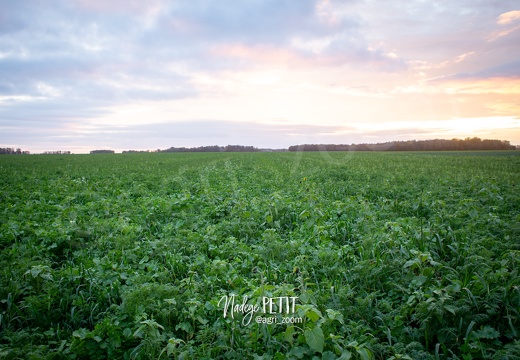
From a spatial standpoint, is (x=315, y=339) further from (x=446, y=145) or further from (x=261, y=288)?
(x=446, y=145)

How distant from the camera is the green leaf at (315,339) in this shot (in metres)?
2.67

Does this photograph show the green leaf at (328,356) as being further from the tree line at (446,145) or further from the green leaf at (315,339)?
the tree line at (446,145)

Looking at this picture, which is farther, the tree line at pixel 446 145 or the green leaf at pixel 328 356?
the tree line at pixel 446 145

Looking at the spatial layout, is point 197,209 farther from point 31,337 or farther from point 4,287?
point 31,337

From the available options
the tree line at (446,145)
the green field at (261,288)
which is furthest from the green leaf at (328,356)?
the tree line at (446,145)

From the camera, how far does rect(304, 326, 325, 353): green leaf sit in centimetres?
267

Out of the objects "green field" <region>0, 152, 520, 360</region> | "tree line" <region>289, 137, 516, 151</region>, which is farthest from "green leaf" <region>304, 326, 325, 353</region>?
"tree line" <region>289, 137, 516, 151</region>

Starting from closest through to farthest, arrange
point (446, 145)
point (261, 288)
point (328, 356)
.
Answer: point (328, 356)
point (261, 288)
point (446, 145)

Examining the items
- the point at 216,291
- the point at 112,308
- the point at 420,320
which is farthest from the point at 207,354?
the point at 420,320

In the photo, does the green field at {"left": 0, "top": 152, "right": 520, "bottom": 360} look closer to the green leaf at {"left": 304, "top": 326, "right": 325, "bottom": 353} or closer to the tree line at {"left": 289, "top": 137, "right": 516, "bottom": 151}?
the green leaf at {"left": 304, "top": 326, "right": 325, "bottom": 353}

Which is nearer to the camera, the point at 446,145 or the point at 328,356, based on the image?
the point at 328,356

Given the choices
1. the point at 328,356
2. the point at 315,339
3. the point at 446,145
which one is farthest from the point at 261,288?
the point at 446,145

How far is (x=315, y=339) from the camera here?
108 inches

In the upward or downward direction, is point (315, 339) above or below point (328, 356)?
above
